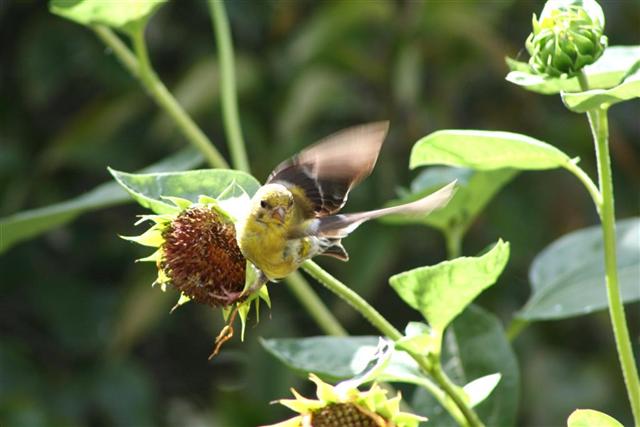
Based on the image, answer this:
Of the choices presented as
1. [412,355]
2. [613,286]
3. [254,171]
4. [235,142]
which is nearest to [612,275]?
[613,286]

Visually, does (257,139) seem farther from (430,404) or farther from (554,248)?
(430,404)

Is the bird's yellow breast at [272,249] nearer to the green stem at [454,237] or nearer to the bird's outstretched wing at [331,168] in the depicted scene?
the bird's outstretched wing at [331,168]

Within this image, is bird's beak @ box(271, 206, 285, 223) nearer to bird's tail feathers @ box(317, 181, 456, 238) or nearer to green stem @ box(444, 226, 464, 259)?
bird's tail feathers @ box(317, 181, 456, 238)

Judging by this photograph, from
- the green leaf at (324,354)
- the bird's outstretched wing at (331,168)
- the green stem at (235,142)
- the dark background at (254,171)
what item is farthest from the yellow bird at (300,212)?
the dark background at (254,171)

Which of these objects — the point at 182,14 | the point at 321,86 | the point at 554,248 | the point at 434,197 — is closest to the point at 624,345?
the point at 434,197

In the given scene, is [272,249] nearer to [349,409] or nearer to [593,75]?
[349,409]
